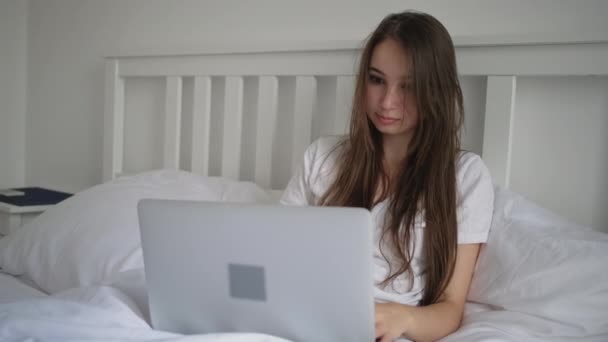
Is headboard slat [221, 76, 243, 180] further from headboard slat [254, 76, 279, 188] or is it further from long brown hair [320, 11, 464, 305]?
long brown hair [320, 11, 464, 305]

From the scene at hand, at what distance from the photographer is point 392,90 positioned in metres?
1.05

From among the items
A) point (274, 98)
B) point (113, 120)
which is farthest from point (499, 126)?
point (113, 120)

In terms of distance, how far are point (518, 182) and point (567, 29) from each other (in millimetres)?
331

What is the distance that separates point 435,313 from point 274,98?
2.63 ft

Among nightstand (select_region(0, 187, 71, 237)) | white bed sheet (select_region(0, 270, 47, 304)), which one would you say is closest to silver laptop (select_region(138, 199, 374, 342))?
white bed sheet (select_region(0, 270, 47, 304))

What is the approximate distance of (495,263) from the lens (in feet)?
3.23

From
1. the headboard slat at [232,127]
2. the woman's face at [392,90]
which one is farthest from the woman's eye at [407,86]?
the headboard slat at [232,127]

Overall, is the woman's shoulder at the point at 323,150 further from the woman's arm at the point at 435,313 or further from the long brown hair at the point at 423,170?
the woman's arm at the point at 435,313

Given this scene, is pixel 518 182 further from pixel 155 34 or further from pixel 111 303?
pixel 155 34

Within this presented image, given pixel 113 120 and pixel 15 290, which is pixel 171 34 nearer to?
pixel 113 120

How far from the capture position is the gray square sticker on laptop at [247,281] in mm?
687

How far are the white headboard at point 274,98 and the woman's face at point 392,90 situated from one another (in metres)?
0.25

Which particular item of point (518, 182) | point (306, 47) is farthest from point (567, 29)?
point (306, 47)

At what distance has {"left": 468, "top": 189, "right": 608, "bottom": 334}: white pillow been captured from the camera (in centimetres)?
86
